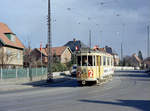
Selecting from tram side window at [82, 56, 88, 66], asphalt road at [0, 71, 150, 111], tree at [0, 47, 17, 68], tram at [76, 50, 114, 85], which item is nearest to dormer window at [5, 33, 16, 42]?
tree at [0, 47, 17, 68]

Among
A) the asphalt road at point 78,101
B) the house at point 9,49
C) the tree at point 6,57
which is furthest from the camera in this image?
the house at point 9,49

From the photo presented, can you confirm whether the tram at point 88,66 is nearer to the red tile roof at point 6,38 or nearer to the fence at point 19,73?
the fence at point 19,73

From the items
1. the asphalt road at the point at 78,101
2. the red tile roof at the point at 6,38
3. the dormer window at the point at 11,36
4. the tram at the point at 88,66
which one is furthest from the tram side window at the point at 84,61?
the dormer window at the point at 11,36

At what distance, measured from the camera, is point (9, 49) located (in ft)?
126

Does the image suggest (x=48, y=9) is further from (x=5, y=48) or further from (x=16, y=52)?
(x=16, y=52)

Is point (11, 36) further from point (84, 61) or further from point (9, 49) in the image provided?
point (84, 61)

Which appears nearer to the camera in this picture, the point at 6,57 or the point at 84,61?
the point at 84,61

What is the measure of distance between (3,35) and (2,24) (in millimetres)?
4615

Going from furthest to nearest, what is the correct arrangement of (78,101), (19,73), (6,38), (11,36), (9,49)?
(11,36), (9,49), (6,38), (19,73), (78,101)

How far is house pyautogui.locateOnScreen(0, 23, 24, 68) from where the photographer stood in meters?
35.7

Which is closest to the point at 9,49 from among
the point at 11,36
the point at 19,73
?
the point at 11,36

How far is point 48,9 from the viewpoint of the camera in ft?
83.6

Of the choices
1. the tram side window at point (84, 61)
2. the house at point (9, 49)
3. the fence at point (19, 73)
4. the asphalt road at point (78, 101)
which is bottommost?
the asphalt road at point (78, 101)

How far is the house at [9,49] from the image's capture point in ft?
117
